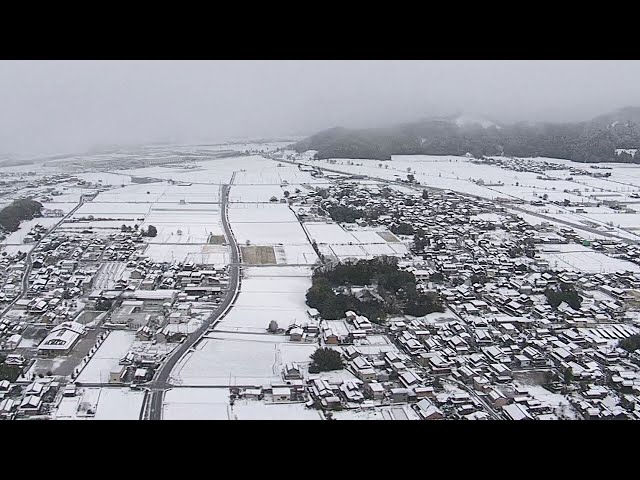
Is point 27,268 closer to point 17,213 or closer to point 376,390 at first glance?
point 17,213

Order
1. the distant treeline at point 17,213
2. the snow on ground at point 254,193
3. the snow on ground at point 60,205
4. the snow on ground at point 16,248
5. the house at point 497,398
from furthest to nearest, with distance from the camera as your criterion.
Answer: the snow on ground at point 254,193 < the snow on ground at point 60,205 < the distant treeline at point 17,213 < the snow on ground at point 16,248 < the house at point 497,398

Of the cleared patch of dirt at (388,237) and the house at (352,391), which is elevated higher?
the house at (352,391)

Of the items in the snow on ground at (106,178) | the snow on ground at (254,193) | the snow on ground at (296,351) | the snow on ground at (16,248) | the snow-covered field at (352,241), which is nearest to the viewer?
the snow on ground at (296,351)

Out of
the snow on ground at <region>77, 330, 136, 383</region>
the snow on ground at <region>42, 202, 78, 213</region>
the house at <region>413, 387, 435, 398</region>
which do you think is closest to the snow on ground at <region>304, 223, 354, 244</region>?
the snow on ground at <region>77, 330, 136, 383</region>

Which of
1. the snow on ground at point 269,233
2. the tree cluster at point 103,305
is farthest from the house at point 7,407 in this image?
the snow on ground at point 269,233

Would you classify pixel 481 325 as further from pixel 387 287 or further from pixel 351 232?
pixel 351 232

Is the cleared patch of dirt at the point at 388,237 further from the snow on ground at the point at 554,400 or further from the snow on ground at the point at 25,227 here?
the snow on ground at the point at 25,227

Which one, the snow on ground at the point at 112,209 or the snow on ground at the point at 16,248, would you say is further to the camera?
the snow on ground at the point at 112,209
